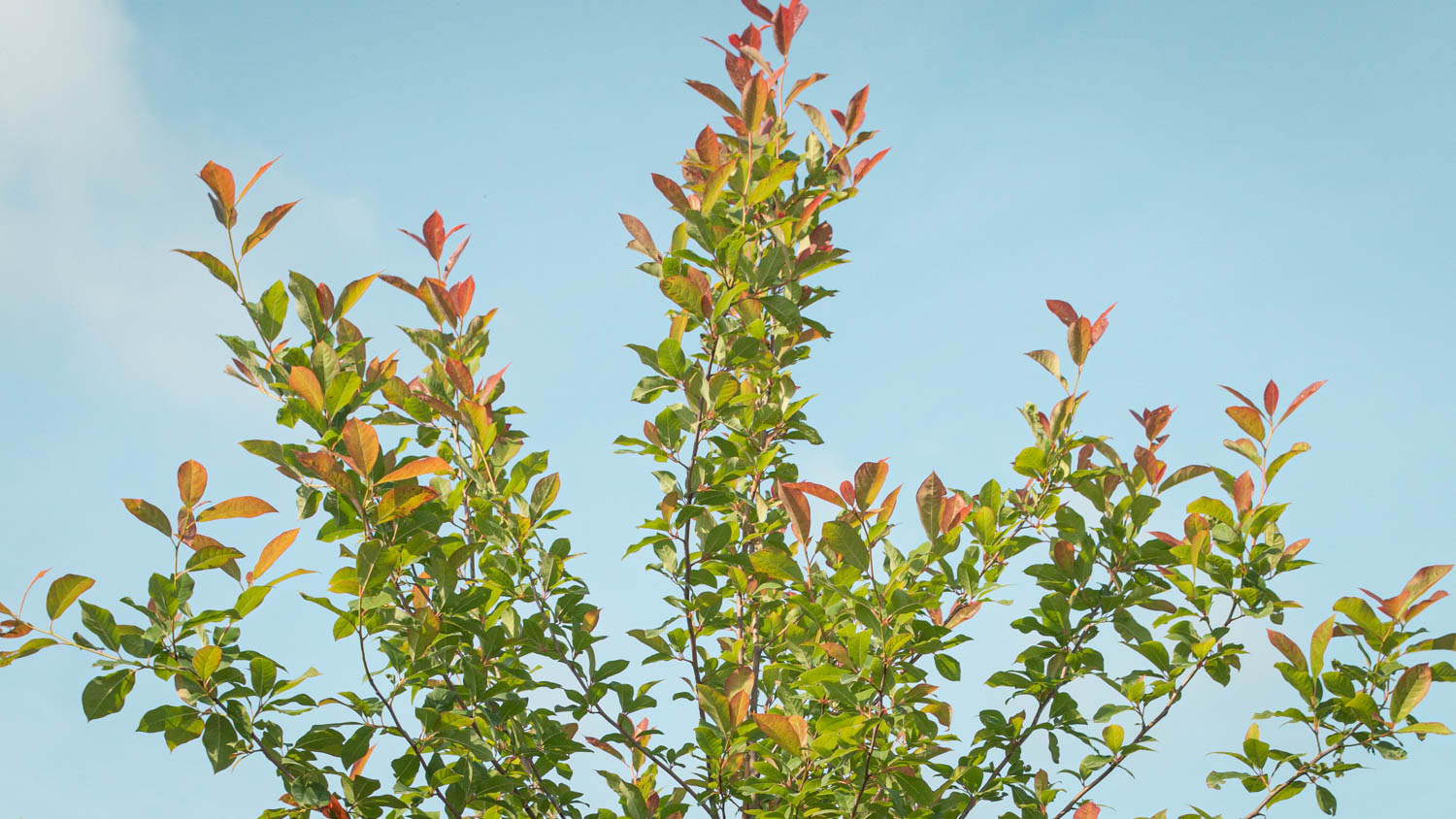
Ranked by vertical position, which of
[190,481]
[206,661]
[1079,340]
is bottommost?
[206,661]

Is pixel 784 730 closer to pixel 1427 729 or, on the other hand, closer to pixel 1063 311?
pixel 1063 311

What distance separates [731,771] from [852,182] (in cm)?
216

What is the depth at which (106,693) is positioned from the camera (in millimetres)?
2344

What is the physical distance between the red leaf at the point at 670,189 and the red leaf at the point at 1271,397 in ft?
6.28

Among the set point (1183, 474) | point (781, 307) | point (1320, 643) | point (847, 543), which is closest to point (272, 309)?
point (781, 307)

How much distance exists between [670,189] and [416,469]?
138cm

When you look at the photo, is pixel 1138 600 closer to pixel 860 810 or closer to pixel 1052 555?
pixel 1052 555

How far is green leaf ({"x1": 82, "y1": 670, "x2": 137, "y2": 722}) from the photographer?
2334 millimetres

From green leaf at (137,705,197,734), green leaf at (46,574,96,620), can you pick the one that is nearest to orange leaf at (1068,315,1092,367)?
green leaf at (137,705,197,734)

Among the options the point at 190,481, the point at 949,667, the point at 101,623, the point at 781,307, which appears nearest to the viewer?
the point at 101,623

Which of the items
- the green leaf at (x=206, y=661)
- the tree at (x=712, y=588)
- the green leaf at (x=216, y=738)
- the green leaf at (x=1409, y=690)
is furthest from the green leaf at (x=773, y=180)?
the green leaf at (x=1409, y=690)

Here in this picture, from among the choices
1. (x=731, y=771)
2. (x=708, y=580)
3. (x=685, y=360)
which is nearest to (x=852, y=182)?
(x=685, y=360)

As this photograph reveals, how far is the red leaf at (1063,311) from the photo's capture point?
288 cm

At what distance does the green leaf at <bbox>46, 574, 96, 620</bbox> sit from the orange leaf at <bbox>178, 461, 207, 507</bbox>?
289 millimetres
